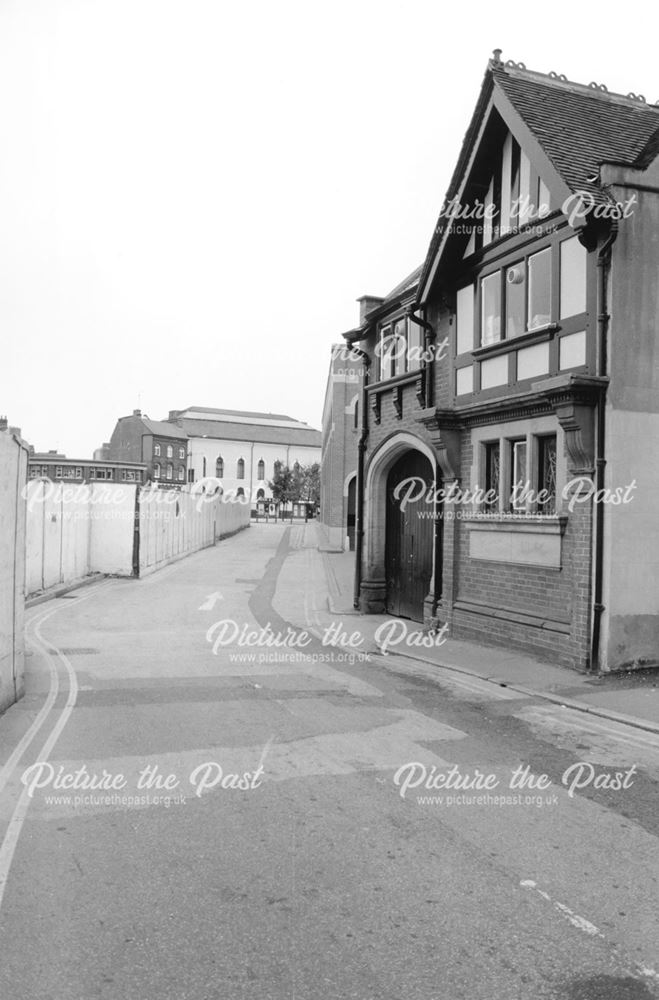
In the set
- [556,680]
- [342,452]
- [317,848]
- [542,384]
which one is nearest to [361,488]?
[542,384]

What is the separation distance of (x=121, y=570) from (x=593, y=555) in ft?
61.4

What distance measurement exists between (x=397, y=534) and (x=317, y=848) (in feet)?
45.4

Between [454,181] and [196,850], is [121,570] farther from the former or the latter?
[196,850]

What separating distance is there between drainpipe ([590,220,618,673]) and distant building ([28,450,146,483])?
8528 cm

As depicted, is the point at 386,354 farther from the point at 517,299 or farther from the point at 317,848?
the point at 317,848

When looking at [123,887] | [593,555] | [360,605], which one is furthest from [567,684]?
[360,605]

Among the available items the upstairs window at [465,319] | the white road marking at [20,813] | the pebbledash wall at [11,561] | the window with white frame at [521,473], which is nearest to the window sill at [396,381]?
the upstairs window at [465,319]

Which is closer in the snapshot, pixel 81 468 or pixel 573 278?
pixel 573 278

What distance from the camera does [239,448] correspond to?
410ft

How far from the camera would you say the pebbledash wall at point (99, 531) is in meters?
21.4

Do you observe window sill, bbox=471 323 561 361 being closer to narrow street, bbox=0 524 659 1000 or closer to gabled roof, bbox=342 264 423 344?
gabled roof, bbox=342 264 423 344

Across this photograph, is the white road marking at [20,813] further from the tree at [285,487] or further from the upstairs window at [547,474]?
the tree at [285,487]

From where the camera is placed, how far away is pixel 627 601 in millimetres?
11562

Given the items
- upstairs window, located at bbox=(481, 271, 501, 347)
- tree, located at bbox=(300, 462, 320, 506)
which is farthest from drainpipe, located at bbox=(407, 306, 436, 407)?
tree, located at bbox=(300, 462, 320, 506)
